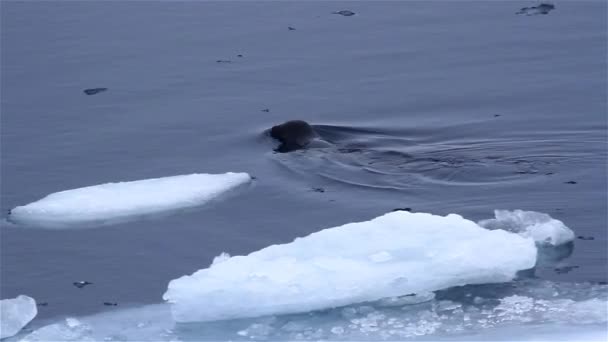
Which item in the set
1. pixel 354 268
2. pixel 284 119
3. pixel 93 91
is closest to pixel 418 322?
pixel 354 268

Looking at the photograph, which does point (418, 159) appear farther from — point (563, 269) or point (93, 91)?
point (93, 91)

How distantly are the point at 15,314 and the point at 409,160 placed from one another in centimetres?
355

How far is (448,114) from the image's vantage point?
33.1 ft

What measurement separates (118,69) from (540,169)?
4.88 meters

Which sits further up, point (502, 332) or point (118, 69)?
point (118, 69)

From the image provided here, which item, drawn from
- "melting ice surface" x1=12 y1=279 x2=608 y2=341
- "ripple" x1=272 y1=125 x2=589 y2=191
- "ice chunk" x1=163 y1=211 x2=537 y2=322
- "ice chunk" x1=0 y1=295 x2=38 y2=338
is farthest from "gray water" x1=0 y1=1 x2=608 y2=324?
"ice chunk" x1=163 y1=211 x2=537 y2=322

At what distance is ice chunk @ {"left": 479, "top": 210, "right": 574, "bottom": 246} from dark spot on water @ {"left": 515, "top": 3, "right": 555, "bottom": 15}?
6.08m

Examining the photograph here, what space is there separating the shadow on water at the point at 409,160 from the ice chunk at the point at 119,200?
84 centimetres

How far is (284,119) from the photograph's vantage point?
33.4 feet

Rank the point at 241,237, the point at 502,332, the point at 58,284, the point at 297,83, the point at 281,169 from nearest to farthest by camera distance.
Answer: the point at 502,332 < the point at 58,284 < the point at 241,237 < the point at 281,169 < the point at 297,83

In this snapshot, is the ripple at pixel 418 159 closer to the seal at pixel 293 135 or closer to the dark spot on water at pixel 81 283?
the seal at pixel 293 135

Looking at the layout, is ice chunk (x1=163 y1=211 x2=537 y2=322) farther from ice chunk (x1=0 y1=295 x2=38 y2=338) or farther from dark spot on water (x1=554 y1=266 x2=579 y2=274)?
ice chunk (x1=0 y1=295 x2=38 y2=338)

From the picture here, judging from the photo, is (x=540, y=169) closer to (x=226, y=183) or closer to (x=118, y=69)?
(x=226, y=183)

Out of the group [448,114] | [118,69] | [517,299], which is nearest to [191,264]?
[517,299]
